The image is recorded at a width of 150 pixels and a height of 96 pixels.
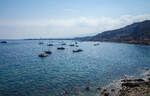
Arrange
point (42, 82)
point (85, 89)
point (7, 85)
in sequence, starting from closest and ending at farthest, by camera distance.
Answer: point (85, 89) < point (7, 85) < point (42, 82)

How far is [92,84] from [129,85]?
22.6 ft

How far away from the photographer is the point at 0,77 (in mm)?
33469

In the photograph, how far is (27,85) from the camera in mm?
28203

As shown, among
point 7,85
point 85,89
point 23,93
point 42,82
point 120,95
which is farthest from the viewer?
point 42,82

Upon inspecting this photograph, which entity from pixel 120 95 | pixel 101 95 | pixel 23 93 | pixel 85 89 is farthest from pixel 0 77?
pixel 120 95

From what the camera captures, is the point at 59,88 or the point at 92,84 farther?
the point at 92,84

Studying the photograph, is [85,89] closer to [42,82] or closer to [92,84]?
[92,84]

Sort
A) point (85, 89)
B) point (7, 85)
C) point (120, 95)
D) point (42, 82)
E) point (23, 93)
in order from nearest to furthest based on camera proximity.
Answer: point (120, 95) < point (23, 93) < point (85, 89) < point (7, 85) < point (42, 82)

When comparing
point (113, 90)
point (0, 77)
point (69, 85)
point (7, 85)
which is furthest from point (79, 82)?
point (0, 77)

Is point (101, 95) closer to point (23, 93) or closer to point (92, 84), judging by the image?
point (92, 84)

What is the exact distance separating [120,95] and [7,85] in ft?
67.9

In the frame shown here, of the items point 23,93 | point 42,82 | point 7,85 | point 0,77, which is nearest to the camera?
point 23,93

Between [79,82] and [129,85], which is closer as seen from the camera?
[129,85]

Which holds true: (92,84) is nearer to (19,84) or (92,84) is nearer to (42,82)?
(42,82)
